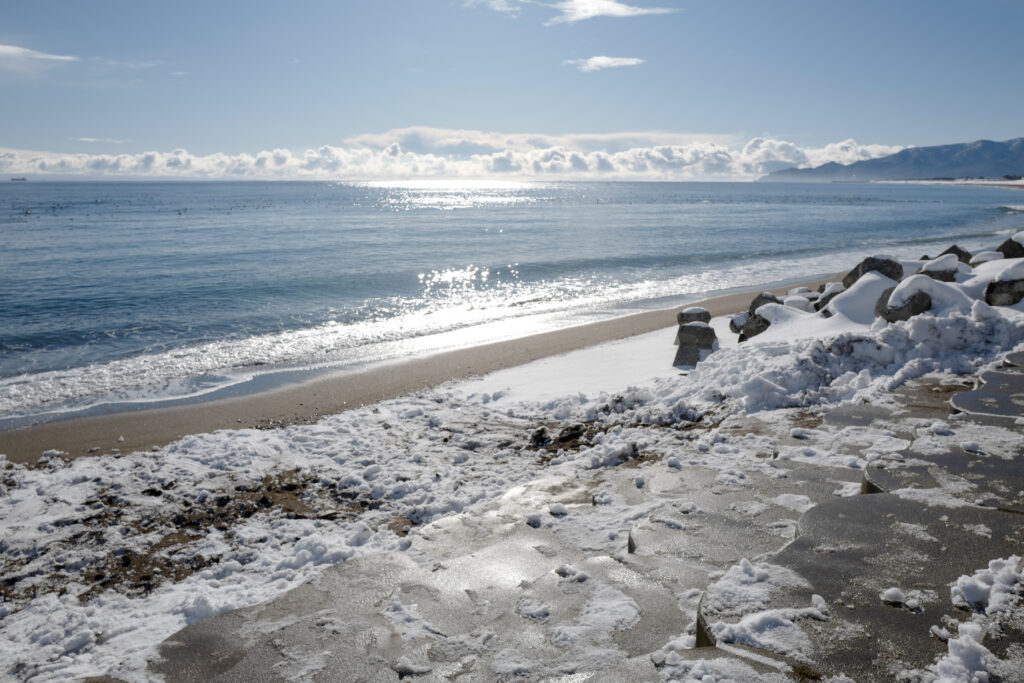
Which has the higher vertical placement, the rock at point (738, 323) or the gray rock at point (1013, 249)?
→ the gray rock at point (1013, 249)

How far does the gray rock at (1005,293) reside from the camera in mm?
7715

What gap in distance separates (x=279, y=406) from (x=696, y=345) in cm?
662

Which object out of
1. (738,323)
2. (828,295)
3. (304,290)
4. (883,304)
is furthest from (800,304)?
(304,290)

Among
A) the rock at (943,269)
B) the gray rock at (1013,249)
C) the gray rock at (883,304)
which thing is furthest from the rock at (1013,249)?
the gray rock at (883,304)

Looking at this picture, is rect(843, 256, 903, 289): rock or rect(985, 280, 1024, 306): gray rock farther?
rect(843, 256, 903, 289): rock

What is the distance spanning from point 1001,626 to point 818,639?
2.38 feet

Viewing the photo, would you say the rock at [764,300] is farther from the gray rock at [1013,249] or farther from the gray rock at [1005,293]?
the gray rock at [1013,249]

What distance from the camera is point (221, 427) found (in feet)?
26.7

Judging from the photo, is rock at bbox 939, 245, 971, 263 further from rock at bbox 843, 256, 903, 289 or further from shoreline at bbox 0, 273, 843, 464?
shoreline at bbox 0, 273, 843, 464

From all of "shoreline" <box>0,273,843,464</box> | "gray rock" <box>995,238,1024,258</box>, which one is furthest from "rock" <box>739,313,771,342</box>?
"gray rock" <box>995,238,1024,258</box>

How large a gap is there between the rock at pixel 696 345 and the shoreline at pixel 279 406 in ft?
1.90

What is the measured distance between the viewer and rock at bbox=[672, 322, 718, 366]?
9.43 metres

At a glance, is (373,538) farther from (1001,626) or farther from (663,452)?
(1001,626)

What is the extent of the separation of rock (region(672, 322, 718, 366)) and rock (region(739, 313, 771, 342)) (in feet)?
3.00
